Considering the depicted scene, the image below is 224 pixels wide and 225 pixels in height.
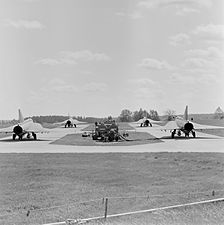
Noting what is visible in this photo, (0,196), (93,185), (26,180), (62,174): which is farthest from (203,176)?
(0,196)

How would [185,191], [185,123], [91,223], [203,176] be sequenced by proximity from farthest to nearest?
1. [185,123]
2. [203,176]
3. [185,191]
4. [91,223]

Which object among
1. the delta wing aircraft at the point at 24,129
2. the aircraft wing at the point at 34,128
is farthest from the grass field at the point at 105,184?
the aircraft wing at the point at 34,128

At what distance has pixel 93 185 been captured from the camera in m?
11.2

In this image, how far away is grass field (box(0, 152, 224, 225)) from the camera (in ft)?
26.3

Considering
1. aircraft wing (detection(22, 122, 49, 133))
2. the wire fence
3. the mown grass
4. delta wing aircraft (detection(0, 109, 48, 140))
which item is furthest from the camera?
aircraft wing (detection(22, 122, 49, 133))

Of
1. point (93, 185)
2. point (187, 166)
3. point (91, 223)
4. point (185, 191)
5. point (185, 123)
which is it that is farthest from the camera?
point (185, 123)

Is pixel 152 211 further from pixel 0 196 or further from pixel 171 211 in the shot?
pixel 0 196

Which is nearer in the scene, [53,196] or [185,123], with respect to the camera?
[53,196]

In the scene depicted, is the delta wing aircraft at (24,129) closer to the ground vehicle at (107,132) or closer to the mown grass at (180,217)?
the ground vehicle at (107,132)

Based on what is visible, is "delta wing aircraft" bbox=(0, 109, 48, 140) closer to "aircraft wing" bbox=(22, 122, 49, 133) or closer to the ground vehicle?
"aircraft wing" bbox=(22, 122, 49, 133)

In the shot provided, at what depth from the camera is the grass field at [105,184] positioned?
26.3 ft

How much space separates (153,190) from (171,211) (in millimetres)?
2488

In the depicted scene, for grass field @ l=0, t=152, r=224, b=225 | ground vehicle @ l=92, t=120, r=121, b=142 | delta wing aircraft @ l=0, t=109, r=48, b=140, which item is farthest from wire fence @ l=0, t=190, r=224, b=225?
delta wing aircraft @ l=0, t=109, r=48, b=140

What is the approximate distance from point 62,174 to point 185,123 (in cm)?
2096
